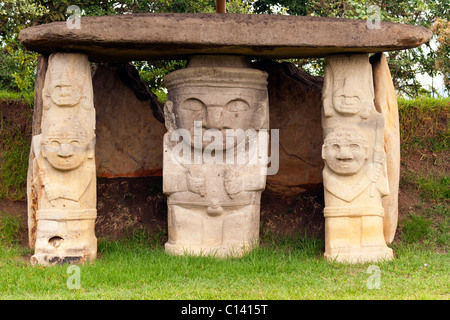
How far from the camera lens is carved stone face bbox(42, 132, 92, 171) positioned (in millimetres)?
5477

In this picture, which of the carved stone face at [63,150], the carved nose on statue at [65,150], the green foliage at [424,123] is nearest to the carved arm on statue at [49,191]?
the carved stone face at [63,150]

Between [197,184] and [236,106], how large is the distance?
0.83 metres

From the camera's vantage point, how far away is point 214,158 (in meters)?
5.88

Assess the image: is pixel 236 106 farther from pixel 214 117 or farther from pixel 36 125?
pixel 36 125


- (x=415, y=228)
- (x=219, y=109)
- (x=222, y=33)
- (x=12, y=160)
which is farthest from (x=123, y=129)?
(x=415, y=228)

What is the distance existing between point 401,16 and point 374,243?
222 inches

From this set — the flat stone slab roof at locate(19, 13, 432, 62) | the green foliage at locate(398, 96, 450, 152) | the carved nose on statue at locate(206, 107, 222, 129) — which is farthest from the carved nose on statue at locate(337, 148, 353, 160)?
the green foliage at locate(398, 96, 450, 152)

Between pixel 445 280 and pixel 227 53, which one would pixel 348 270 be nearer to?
pixel 445 280

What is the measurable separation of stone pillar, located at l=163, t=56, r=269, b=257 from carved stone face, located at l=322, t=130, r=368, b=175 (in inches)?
27.3

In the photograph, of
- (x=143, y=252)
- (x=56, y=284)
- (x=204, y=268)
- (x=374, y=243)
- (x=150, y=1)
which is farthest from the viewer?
(x=150, y=1)

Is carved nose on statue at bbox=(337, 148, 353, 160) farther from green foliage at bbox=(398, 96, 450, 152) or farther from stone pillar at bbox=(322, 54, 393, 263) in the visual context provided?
green foliage at bbox=(398, 96, 450, 152)

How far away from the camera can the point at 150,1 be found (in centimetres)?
907

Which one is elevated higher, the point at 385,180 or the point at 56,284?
the point at 385,180

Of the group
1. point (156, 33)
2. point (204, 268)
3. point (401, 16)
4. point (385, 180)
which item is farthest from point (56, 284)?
point (401, 16)
